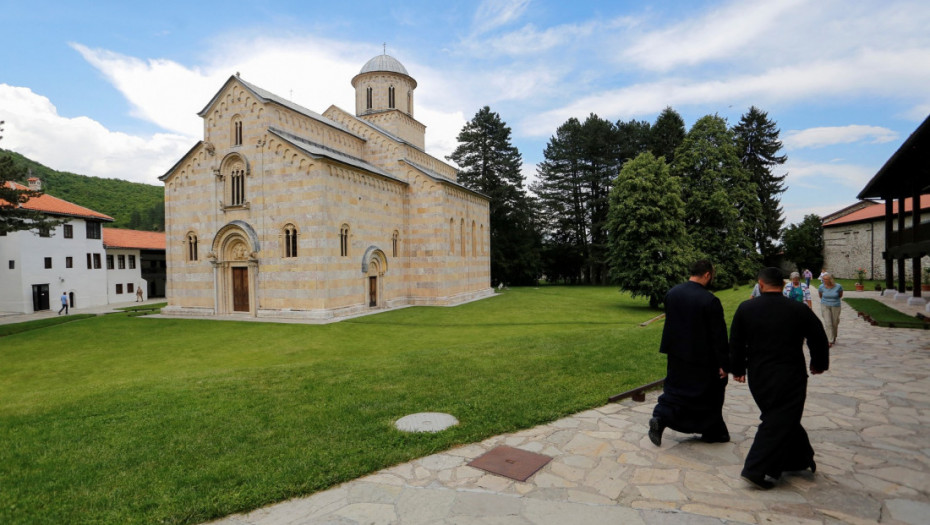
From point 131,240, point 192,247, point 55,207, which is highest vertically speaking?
point 55,207

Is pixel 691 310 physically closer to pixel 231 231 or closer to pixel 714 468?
pixel 714 468

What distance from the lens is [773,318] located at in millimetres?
4496

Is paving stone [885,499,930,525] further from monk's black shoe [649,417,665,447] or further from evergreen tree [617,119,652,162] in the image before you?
evergreen tree [617,119,652,162]

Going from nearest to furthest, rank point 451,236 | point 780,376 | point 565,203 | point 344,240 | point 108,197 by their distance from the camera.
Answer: point 780,376 → point 344,240 → point 451,236 → point 565,203 → point 108,197

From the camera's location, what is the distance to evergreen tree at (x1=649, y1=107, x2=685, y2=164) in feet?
154

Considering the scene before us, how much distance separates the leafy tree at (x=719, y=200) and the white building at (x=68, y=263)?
157ft

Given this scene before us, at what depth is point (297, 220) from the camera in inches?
874

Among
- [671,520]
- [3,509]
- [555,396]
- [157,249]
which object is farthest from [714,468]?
[157,249]

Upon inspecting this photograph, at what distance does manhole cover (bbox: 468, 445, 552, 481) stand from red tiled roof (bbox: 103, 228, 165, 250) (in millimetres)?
47553

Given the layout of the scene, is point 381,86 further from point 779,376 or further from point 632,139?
point 779,376

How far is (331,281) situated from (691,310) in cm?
1934

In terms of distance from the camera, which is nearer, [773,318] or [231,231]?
[773,318]

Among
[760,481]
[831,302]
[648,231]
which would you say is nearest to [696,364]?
[760,481]

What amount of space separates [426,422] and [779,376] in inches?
166
